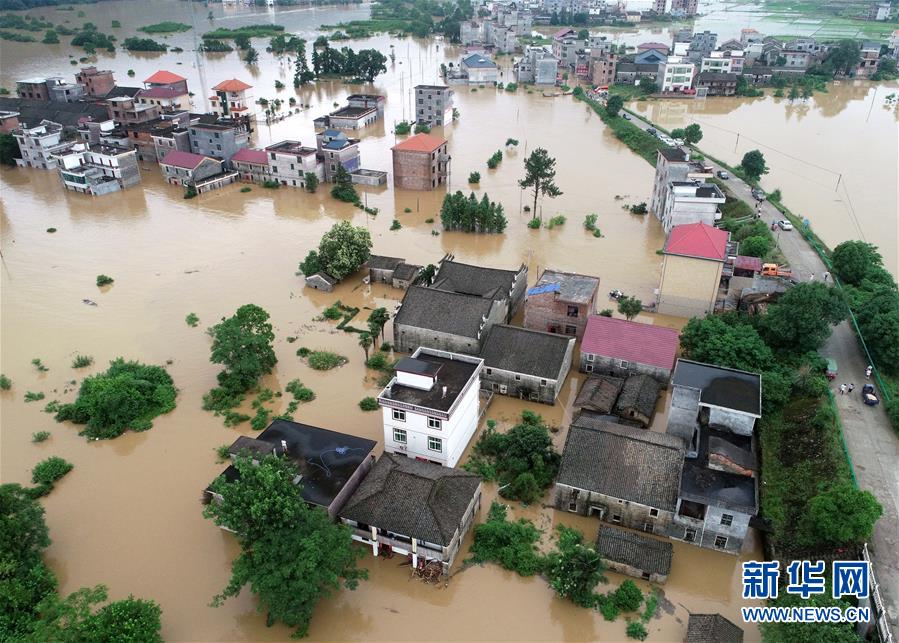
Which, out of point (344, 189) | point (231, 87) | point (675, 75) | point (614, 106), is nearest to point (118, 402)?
point (344, 189)

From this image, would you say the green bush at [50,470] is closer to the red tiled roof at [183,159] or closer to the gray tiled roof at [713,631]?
the gray tiled roof at [713,631]

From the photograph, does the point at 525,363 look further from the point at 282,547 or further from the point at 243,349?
the point at 282,547

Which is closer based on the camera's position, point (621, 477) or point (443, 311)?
point (621, 477)

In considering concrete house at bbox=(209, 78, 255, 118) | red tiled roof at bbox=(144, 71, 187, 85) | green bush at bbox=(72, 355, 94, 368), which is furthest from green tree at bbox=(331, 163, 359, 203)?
red tiled roof at bbox=(144, 71, 187, 85)

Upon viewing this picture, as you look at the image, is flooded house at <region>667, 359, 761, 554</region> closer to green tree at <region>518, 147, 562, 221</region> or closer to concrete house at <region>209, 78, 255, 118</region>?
green tree at <region>518, 147, 562, 221</region>

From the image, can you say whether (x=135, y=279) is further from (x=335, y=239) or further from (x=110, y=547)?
(x=110, y=547)

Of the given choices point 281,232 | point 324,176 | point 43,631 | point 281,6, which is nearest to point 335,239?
point 281,232

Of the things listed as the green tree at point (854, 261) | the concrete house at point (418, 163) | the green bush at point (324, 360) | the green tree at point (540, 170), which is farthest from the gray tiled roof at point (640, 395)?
the concrete house at point (418, 163)
